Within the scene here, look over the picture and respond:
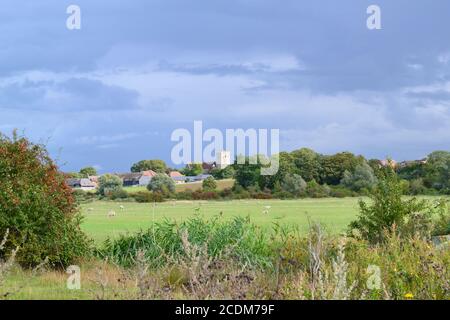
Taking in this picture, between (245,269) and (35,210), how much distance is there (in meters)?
5.84

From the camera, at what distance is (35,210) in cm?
1516

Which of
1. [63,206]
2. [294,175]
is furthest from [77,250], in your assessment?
[294,175]

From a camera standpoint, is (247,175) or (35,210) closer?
(35,210)

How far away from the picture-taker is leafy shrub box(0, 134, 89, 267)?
48.7ft

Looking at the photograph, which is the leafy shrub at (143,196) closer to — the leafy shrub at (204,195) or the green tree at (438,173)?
the leafy shrub at (204,195)

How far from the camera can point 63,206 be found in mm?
16359

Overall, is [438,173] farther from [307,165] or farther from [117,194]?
[117,194]

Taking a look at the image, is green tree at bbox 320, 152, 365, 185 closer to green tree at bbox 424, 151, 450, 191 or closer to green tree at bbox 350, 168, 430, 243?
green tree at bbox 424, 151, 450, 191

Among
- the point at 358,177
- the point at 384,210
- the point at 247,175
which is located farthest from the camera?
the point at 247,175

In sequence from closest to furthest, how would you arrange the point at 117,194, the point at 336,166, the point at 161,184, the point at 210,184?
1. the point at 336,166
2. the point at 161,184
3. the point at 210,184
4. the point at 117,194

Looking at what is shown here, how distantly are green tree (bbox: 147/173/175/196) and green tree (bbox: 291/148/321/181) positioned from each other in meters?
6.03

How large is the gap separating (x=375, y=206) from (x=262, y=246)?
13.7ft

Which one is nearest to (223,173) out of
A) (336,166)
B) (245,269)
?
(336,166)

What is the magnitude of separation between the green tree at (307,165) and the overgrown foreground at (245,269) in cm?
1725
